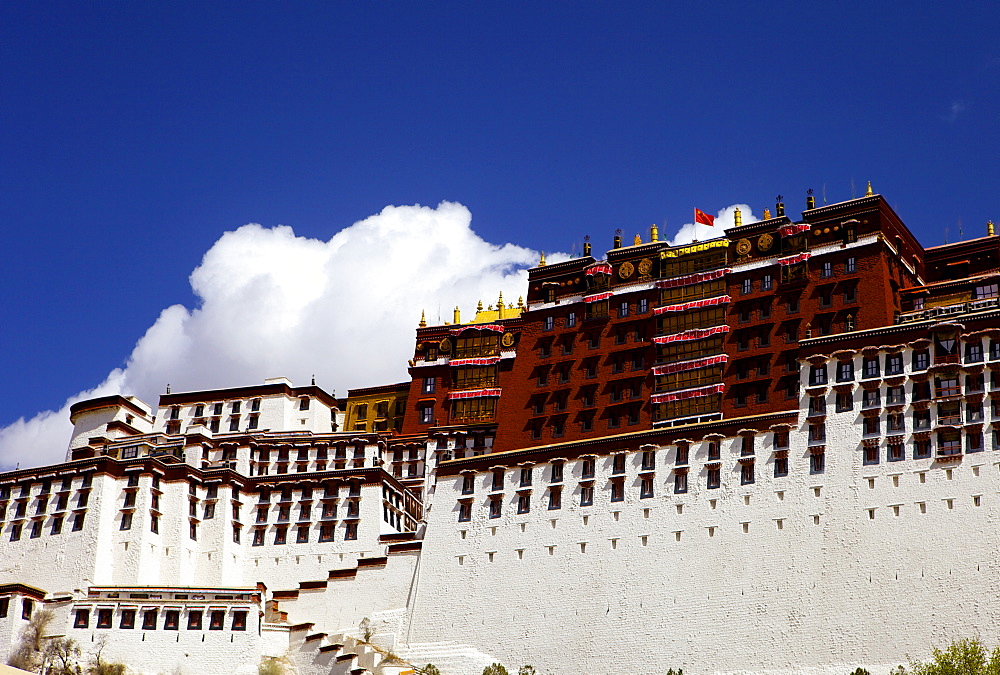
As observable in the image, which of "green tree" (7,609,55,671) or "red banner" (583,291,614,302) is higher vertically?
"red banner" (583,291,614,302)

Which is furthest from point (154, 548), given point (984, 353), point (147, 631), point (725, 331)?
point (984, 353)

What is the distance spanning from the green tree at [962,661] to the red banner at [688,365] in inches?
1054

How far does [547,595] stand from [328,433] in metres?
37.6

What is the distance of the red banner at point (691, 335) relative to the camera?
98.0 m

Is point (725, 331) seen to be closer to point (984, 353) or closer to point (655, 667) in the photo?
point (984, 353)

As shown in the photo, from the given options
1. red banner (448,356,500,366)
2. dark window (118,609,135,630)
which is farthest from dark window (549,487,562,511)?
dark window (118,609,135,630)

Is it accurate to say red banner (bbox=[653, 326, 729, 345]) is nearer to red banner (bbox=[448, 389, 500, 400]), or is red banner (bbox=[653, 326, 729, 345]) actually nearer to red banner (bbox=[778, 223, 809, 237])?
red banner (bbox=[778, 223, 809, 237])

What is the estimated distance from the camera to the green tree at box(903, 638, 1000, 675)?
244ft

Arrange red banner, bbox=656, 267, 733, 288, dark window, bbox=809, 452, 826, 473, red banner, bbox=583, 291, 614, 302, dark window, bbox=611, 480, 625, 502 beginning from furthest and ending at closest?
red banner, bbox=583, 291, 614, 302
red banner, bbox=656, 267, 733, 288
dark window, bbox=611, 480, 625, 502
dark window, bbox=809, 452, 826, 473

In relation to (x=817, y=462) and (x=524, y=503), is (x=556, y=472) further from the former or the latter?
(x=817, y=462)

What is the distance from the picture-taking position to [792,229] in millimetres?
98125

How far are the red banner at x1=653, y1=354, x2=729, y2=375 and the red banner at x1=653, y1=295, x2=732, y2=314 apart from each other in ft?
15.2

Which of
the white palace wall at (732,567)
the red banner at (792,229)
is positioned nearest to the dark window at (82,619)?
the white palace wall at (732,567)

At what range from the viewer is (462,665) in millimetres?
92375
